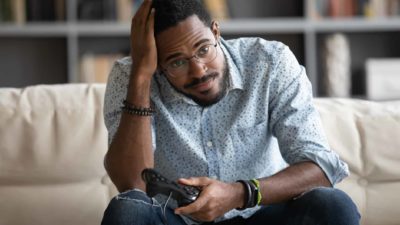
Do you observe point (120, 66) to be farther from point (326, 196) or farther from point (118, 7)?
point (118, 7)

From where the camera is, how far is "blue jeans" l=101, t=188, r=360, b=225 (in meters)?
1.25

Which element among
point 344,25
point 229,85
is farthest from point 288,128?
point 344,25

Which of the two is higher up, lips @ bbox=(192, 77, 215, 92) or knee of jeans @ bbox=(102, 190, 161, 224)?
lips @ bbox=(192, 77, 215, 92)

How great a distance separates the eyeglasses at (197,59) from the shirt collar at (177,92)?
0.07 metres

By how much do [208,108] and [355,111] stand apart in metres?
0.50

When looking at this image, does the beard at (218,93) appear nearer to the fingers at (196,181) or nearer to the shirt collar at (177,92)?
the shirt collar at (177,92)

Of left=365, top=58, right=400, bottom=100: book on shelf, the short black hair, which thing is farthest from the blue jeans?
left=365, top=58, right=400, bottom=100: book on shelf

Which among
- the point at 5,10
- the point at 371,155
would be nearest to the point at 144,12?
the point at 371,155

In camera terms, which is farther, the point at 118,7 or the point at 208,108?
the point at 118,7

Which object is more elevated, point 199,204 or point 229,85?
point 229,85

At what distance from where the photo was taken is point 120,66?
1.59 m

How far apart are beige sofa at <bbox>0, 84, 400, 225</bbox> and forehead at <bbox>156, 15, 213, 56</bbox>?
1.36 ft

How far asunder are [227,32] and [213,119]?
5.24 ft

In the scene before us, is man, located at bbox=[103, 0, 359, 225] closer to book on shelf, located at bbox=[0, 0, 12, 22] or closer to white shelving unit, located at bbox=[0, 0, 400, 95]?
white shelving unit, located at bbox=[0, 0, 400, 95]
